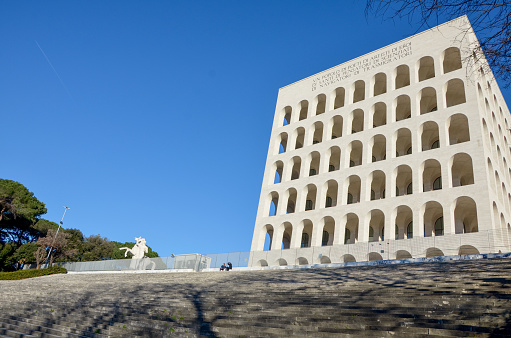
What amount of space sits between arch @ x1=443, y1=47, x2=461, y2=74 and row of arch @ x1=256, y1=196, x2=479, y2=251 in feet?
40.0

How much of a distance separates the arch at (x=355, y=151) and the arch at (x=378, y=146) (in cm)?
116

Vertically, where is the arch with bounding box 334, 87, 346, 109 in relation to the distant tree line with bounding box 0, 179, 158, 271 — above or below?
above

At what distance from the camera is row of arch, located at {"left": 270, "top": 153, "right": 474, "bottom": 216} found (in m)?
27.7

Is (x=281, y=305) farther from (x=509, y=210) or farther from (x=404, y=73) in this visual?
(x=404, y=73)

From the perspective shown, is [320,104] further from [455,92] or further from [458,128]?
[458,128]

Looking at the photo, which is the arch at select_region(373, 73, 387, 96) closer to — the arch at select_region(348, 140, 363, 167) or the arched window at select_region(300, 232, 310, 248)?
the arch at select_region(348, 140, 363, 167)

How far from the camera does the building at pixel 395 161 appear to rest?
24.8m

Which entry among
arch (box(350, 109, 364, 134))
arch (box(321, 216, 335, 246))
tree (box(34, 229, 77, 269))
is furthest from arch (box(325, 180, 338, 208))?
tree (box(34, 229, 77, 269))

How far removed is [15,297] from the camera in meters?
18.1

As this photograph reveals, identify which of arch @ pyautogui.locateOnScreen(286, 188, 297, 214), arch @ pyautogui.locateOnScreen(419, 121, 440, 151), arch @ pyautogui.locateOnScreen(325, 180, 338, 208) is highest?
arch @ pyautogui.locateOnScreen(419, 121, 440, 151)

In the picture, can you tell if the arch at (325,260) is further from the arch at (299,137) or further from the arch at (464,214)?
the arch at (299,137)

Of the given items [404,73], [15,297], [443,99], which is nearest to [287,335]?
[15,297]

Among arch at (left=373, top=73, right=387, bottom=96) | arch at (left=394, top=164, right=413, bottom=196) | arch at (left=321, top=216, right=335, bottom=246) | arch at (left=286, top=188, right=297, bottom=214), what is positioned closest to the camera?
arch at (left=394, top=164, right=413, bottom=196)

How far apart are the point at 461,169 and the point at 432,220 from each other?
174 inches
